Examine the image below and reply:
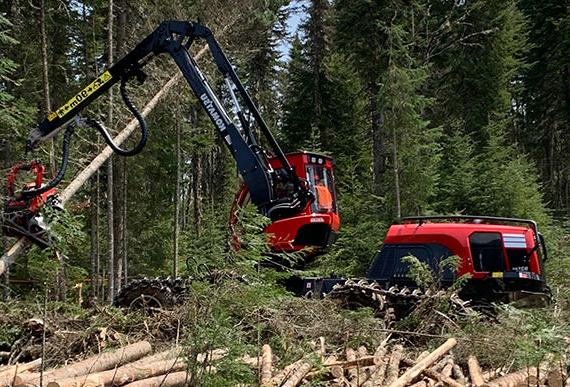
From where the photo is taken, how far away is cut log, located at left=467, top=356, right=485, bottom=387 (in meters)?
5.59

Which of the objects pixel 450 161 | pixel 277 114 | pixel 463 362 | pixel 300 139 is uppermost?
pixel 277 114

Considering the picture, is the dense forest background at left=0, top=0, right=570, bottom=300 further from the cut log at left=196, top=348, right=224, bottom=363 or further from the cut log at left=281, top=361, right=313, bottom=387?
the cut log at left=281, top=361, right=313, bottom=387

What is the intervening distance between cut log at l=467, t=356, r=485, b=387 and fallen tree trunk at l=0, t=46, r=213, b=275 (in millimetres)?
5698

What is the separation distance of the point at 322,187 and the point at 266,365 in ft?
22.4

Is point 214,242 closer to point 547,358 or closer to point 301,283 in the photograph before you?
point 301,283

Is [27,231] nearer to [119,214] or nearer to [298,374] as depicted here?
[298,374]

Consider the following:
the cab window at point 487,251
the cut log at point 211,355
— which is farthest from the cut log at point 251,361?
the cab window at point 487,251

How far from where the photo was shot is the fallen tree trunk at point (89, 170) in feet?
26.5

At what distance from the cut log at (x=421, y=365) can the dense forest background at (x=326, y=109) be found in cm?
311

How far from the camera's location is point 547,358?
545 centimetres

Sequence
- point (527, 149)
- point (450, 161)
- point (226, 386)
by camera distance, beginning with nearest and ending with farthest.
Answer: point (226, 386) → point (450, 161) → point (527, 149)

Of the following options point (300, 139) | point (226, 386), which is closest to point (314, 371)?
point (226, 386)

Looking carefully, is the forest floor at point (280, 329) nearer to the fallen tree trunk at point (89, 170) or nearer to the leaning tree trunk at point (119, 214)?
the fallen tree trunk at point (89, 170)

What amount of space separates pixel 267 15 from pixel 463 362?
14.0m
